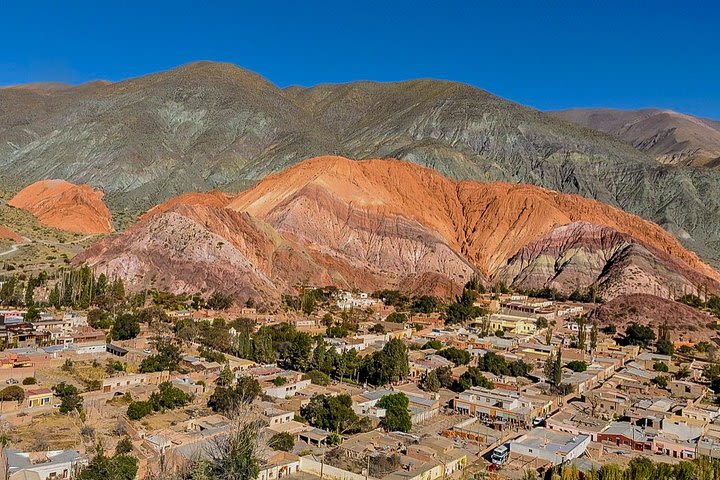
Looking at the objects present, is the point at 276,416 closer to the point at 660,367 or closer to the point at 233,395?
the point at 233,395

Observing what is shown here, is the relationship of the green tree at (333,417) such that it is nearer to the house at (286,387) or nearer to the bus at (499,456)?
the house at (286,387)

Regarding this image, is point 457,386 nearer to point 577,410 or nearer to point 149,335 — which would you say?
point 577,410

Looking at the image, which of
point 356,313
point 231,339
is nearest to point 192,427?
point 231,339

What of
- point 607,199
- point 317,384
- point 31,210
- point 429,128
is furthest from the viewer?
point 429,128

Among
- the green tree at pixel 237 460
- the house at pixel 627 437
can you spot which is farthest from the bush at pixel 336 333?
the green tree at pixel 237 460

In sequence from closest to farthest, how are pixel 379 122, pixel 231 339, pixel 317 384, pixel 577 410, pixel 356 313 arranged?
pixel 577 410, pixel 317 384, pixel 231 339, pixel 356 313, pixel 379 122
